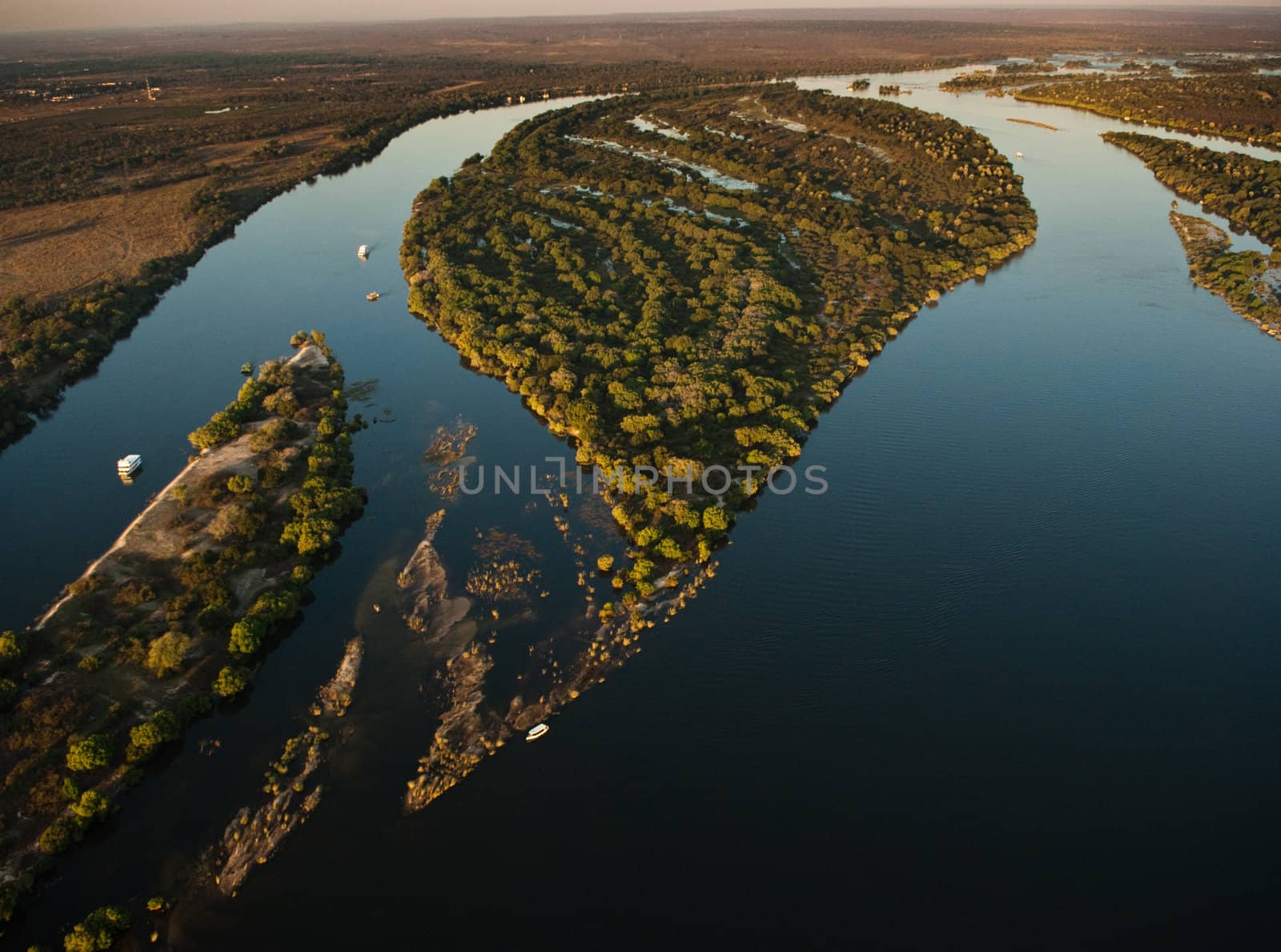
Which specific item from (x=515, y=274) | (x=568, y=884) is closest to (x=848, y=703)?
(x=568, y=884)

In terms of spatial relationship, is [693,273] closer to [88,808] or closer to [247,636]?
[247,636]

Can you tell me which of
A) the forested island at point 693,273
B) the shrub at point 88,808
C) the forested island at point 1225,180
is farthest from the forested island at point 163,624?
the forested island at point 1225,180

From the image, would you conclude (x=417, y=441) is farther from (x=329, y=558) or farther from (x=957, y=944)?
(x=957, y=944)

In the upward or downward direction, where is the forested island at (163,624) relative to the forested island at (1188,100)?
downward

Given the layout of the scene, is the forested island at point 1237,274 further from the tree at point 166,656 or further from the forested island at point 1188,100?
the tree at point 166,656

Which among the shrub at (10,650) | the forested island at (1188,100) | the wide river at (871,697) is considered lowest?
the wide river at (871,697)
